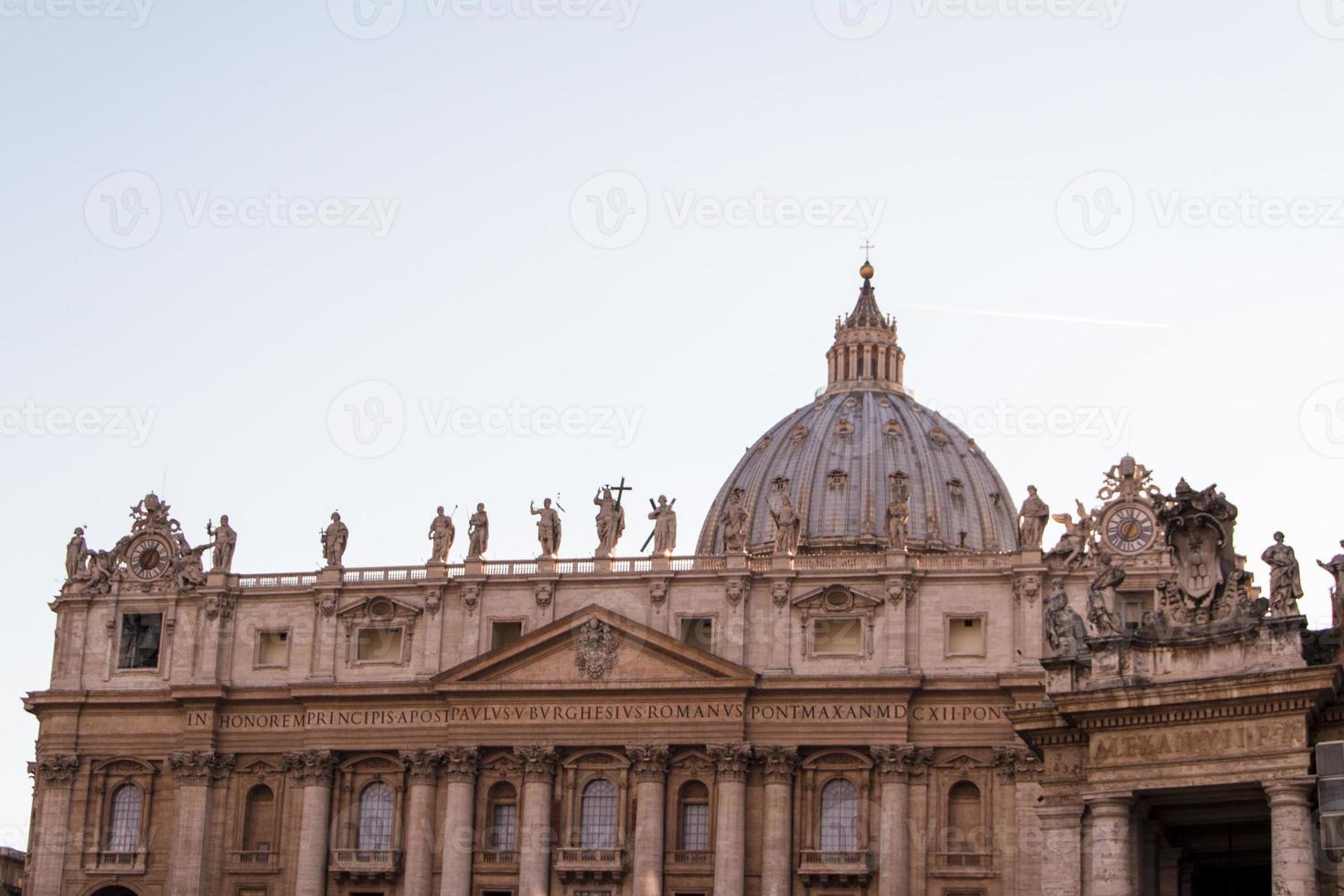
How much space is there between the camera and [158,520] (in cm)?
9450

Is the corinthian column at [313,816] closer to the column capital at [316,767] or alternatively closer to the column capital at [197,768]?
the column capital at [316,767]

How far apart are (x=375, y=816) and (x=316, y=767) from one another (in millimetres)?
3057

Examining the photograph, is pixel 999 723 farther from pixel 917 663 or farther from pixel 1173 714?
pixel 1173 714

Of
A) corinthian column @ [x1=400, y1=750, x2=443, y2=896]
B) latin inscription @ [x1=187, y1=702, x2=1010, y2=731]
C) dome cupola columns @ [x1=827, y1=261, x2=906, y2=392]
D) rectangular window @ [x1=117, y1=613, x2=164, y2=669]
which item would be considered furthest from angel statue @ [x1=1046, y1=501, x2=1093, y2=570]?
dome cupola columns @ [x1=827, y1=261, x2=906, y2=392]

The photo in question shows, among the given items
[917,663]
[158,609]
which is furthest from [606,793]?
[158,609]

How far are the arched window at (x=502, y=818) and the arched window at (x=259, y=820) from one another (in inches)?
362

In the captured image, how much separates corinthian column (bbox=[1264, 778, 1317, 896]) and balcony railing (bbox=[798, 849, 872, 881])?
46.2 m

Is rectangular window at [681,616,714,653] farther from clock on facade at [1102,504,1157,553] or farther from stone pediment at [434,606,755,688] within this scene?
clock on facade at [1102,504,1157,553]

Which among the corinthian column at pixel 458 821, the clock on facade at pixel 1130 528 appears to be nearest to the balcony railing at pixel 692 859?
the corinthian column at pixel 458 821

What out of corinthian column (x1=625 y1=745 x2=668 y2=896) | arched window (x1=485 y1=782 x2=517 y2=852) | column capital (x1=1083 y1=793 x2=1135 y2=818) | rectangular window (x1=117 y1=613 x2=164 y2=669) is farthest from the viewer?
rectangular window (x1=117 y1=613 x2=164 y2=669)

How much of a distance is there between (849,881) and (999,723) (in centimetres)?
810

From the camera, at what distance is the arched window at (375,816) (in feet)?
289

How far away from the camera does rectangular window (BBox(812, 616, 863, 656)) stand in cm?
8531

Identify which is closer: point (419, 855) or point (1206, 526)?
point (1206, 526)
